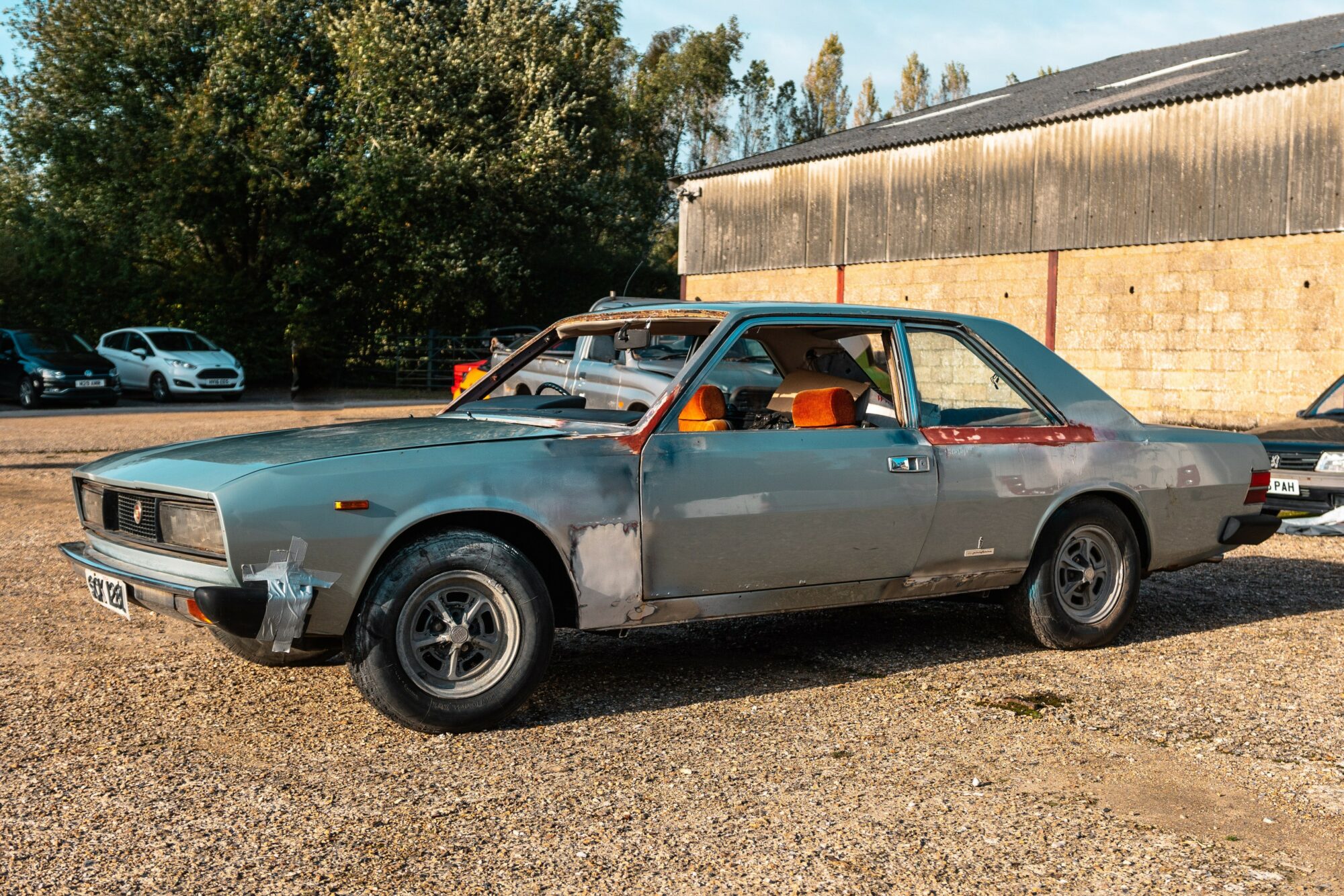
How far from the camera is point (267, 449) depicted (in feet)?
15.6

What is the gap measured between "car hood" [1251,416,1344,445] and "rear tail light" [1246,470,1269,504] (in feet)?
10.9

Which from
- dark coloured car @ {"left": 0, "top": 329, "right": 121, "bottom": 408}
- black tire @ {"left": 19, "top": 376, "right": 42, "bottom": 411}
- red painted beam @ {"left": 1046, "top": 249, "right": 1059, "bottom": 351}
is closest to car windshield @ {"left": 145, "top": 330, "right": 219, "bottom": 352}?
dark coloured car @ {"left": 0, "top": 329, "right": 121, "bottom": 408}

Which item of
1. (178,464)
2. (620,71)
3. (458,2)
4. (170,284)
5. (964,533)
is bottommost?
(964,533)

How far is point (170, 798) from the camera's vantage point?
388 centimetres

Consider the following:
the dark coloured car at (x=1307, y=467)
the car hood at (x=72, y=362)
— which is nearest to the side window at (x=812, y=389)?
the dark coloured car at (x=1307, y=467)

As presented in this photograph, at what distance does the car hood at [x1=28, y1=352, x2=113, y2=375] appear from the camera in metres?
25.4

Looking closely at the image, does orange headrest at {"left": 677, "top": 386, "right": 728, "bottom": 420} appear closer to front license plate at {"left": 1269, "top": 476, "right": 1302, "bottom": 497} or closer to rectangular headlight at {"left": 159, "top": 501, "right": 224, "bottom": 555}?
rectangular headlight at {"left": 159, "top": 501, "right": 224, "bottom": 555}

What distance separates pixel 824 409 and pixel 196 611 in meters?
2.59

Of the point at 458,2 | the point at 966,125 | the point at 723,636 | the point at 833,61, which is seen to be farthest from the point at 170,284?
the point at 833,61

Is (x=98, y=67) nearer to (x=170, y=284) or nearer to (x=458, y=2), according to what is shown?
(x=170, y=284)

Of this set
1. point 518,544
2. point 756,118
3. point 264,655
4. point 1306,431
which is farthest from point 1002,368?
point 756,118

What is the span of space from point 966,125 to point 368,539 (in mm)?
24164

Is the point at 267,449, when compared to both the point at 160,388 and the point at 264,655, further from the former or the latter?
the point at 160,388

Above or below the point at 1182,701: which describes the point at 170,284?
above
